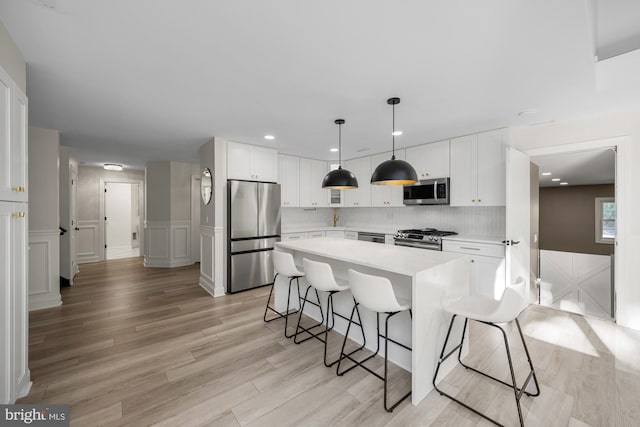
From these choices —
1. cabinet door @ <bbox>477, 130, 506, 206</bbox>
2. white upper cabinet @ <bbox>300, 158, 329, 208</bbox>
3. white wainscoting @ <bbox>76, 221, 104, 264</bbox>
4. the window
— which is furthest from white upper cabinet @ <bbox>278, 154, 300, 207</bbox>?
the window

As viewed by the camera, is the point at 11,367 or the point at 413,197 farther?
the point at 413,197

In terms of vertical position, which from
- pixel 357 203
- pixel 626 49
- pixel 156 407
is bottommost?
pixel 156 407

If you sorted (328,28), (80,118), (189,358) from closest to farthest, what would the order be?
1. (328,28)
2. (189,358)
3. (80,118)

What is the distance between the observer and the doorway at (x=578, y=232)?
12.1 feet

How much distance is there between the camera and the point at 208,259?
4.34 m

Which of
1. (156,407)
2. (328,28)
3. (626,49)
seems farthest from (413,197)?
(156,407)

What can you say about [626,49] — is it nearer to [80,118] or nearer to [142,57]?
[142,57]

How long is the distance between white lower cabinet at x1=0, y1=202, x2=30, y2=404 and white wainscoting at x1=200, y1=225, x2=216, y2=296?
2258 mm

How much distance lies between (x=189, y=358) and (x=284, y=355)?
86 cm

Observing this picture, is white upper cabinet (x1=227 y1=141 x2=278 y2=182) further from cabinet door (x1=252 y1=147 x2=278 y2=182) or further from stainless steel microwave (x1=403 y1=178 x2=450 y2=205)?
stainless steel microwave (x1=403 y1=178 x2=450 y2=205)

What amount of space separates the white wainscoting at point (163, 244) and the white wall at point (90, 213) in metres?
1.62

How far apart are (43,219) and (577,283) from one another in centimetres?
807

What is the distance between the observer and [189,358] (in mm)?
2383

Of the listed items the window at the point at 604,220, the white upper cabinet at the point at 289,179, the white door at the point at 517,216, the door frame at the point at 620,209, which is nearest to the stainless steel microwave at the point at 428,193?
the white door at the point at 517,216
